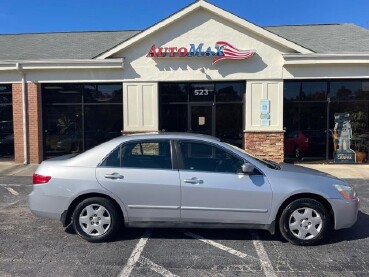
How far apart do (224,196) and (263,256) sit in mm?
870

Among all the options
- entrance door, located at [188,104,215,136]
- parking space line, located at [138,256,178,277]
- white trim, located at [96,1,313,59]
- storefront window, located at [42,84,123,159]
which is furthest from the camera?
storefront window, located at [42,84,123,159]

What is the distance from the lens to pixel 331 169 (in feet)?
35.5

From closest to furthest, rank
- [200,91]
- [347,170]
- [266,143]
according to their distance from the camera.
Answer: [347,170], [266,143], [200,91]

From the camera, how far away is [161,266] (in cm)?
391

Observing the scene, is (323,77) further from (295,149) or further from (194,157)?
(194,157)

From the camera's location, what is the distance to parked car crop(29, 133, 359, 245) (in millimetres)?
4465

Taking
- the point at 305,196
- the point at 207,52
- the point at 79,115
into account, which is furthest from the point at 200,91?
the point at 305,196

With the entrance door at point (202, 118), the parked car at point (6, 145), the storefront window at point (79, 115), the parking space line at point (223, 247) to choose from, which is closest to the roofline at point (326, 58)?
the entrance door at point (202, 118)

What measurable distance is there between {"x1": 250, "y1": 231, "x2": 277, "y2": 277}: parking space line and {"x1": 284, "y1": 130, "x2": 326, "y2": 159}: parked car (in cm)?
755

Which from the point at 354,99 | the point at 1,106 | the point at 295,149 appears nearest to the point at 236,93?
the point at 295,149

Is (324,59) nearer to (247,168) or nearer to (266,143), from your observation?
(266,143)

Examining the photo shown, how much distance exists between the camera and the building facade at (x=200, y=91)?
37.1 ft

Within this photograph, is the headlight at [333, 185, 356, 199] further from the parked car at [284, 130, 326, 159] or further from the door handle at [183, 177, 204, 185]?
the parked car at [284, 130, 326, 159]

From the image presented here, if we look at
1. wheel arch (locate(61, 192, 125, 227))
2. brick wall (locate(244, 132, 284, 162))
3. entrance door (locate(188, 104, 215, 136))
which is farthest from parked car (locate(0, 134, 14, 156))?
wheel arch (locate(61, 192, 125, 227))
